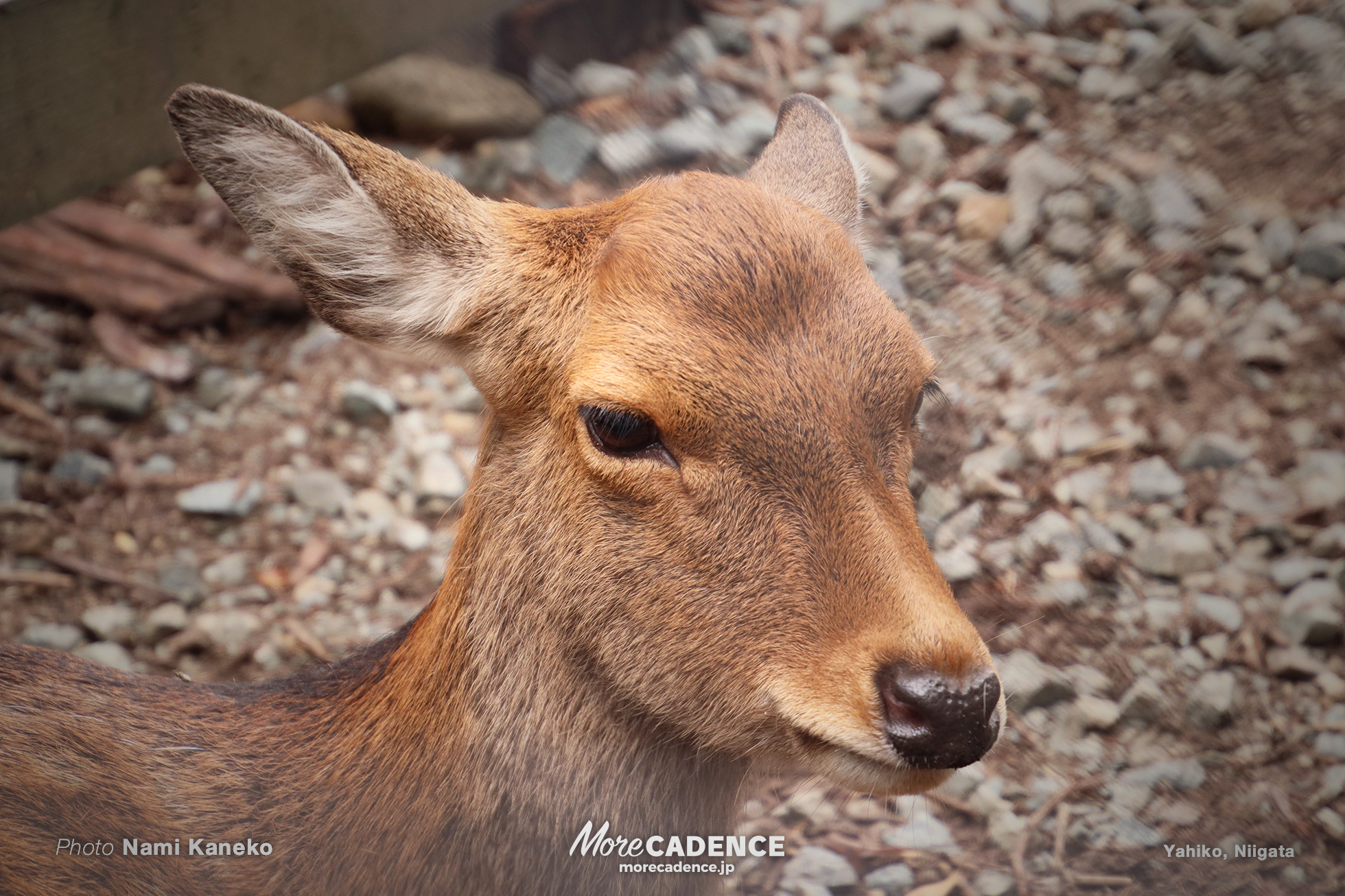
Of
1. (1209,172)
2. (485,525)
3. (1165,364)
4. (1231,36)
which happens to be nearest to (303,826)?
(485,525)

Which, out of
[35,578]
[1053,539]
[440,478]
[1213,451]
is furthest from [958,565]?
[35,578]

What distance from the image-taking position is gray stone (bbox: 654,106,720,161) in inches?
139

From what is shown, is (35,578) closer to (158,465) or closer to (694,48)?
(158,465)

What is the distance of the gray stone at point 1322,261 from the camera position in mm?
2930

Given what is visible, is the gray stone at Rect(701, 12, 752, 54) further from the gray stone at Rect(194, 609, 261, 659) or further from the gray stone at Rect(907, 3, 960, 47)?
the gray stone at Rect(194, 609, 261, 659)

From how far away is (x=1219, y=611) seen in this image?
287 centimetres

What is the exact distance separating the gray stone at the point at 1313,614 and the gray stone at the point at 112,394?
350 centimetres

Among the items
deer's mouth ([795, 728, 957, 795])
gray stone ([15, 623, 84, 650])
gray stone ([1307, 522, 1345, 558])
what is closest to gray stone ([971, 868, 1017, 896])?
deer's mouth ([795, 728, 957, 795])

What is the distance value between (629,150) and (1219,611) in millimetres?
2229

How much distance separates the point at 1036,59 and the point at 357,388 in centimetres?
249

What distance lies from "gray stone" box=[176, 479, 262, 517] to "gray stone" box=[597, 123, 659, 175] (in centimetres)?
158

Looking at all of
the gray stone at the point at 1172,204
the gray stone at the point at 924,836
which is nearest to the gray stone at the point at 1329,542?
the gray stone at the point at 1172,204

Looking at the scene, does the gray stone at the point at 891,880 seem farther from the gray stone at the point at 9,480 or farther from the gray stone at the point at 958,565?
the gray stone at the point at 9,480

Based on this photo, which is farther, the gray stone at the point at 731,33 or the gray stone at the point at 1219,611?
the gray stone at the point at 731,33
